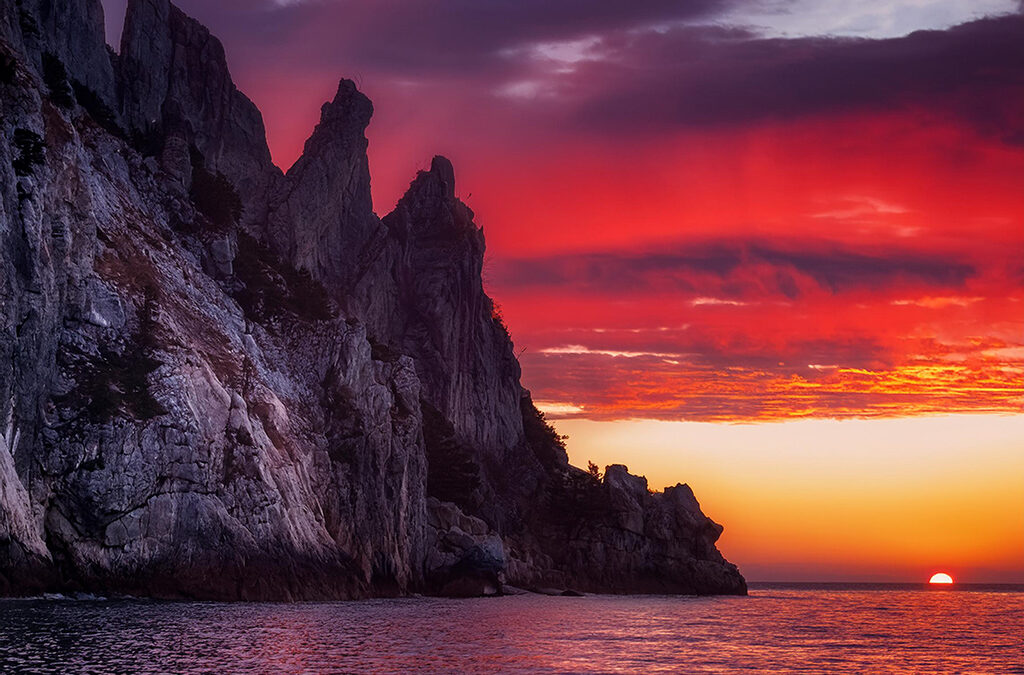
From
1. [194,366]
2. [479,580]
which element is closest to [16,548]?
[194,366]

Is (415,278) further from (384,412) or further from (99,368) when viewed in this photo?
(99,368)

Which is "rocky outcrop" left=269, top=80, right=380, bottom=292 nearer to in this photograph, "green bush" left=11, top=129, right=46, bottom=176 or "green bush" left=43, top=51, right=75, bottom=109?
"green bush" left=43, top=51, right=75, bottom=109

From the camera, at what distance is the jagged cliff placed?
67.6 metres

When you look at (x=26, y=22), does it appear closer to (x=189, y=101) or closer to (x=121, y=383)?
(x=189, y=101)

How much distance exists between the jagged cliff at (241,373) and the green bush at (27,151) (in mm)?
194

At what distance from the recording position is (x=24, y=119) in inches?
2773

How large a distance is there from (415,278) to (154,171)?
64.3 m

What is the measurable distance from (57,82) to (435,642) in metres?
64.0

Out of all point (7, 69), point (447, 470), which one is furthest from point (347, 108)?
point (7, 69)

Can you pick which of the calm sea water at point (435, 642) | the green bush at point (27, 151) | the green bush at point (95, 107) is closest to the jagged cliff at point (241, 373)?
the green bush at point (27, 151)

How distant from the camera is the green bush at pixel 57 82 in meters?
91.7

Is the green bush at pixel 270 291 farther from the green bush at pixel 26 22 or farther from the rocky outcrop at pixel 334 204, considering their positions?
the green bush at pixel 26 22

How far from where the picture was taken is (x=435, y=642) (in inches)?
2093

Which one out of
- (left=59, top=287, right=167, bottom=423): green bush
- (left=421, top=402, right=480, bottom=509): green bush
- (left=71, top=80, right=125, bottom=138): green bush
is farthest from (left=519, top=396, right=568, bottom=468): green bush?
(left=59, top=287, right=167, bottom=423): green bush
